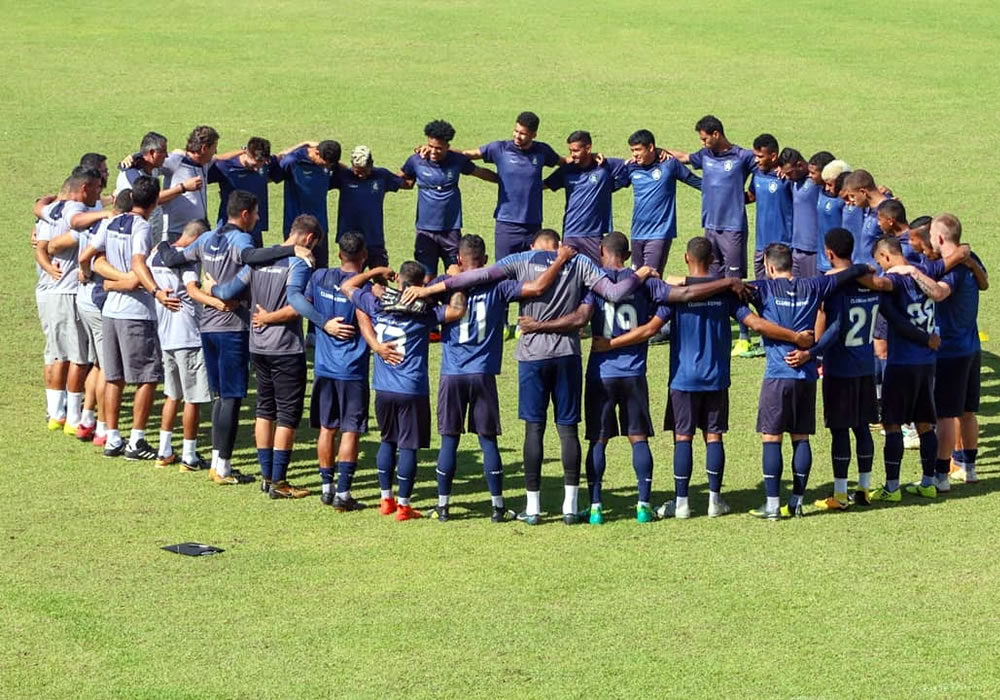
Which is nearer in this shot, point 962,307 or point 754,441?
point 962,307

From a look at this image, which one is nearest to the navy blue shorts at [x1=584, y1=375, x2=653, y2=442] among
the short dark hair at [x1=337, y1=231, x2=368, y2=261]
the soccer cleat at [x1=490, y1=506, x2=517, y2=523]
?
the soccer cleat at [x1=490, y1=506, x2=517, y2=523]

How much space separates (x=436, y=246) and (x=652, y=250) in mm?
2434

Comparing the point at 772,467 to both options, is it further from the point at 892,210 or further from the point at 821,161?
the point at 821,161

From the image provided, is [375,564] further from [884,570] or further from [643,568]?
[884,570]

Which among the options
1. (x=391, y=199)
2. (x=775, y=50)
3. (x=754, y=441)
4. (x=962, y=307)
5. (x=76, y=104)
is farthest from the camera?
(x=775, y=50)

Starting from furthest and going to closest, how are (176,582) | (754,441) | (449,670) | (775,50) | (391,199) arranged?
(775,50), (391,199), (754,441), (176,582), (449,670)

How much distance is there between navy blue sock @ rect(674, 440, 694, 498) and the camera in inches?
509

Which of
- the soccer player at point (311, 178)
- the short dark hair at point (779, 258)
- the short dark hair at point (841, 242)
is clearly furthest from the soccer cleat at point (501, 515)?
the soccer player at point (311, 178)

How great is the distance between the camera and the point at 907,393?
44.2 feet

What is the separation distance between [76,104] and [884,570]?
22295 mm

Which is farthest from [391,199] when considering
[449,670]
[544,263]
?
[449,670]

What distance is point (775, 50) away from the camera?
3506 centimetres

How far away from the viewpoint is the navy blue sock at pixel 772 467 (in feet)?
42.2

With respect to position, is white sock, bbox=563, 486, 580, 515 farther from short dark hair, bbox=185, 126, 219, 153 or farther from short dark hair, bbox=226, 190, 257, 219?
short dark hair, bbox=185, 126, 219, 153
